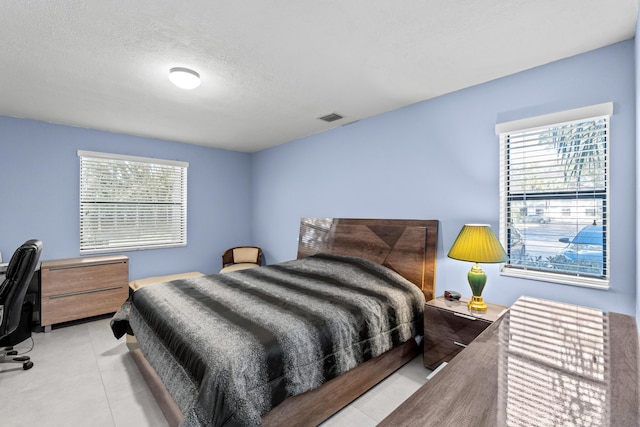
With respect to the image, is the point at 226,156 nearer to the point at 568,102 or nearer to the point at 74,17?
the point at 74,17

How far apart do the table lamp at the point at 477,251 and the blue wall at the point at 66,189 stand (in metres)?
3.97

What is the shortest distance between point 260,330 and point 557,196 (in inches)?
91.6

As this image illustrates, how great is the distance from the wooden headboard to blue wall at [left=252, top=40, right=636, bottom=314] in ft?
0.34

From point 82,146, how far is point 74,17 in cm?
268

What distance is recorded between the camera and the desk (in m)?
0.75

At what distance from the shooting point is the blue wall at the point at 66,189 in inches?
132

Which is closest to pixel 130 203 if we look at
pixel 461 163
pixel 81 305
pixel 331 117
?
pixel 81 305

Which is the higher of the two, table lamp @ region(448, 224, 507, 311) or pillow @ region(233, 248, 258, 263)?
table lamp @ region(448, 224, 507, 311)

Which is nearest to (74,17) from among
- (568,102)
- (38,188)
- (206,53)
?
(206,53)

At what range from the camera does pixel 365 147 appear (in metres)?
3.53

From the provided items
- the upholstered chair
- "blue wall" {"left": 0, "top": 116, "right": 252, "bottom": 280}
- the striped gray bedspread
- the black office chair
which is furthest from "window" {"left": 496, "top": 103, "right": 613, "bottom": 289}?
"blue wall" {"left": 0, "top": 116, "right": 252, "bottom": 280}

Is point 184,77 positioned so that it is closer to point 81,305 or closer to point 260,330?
point 260,330

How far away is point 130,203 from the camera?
4.19 meters

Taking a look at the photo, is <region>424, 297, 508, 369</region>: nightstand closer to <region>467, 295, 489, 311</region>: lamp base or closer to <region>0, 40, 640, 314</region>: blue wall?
<region>467, 295, 489, 311</region>: lamp base
